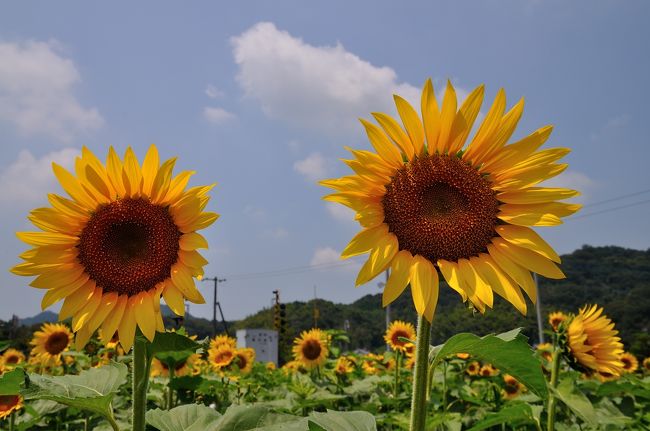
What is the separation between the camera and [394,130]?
2.29 meters

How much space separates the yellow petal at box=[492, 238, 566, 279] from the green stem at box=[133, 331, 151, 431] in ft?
5.13

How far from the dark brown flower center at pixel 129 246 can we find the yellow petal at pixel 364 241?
920 mm

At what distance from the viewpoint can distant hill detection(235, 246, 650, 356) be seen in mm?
43500

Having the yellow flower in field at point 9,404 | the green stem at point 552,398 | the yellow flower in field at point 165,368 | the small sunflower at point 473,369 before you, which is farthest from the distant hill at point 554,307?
the yellow flower in field at point 9,404

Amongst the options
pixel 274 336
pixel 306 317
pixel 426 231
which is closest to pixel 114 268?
pixel 426 231

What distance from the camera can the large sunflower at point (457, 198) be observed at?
7.34 ft

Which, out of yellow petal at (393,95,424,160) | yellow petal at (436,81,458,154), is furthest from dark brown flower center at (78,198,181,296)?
yellow petal at (436,81,458,154)

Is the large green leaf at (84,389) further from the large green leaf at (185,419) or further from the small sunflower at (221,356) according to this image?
the small sunflower at (221,356)

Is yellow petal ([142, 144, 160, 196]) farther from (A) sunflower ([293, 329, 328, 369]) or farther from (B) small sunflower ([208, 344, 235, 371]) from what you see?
(A) sunflower ([293, 329, 328, 369])

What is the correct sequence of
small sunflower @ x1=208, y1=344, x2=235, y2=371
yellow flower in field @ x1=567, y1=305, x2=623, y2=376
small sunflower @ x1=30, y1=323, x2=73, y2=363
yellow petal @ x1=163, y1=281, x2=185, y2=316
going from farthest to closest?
1. small sunflower @ x1=208, y1=344, x2=235, y2=371
2. small sunflower @ x1=30, y1=323, x2=73, y2=363
3. yellow flower in field @ x1=567, y1=305, x2=623, y2=376
4. yellow petal @ x1=163, y1=281, x2=185, y2=316

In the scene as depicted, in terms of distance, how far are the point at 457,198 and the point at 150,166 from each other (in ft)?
4.60

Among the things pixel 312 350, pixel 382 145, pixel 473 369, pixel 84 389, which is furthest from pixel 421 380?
pixel 473 369

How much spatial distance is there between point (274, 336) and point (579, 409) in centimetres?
2430

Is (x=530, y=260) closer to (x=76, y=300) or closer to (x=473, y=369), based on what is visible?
(x=76, y=300)
